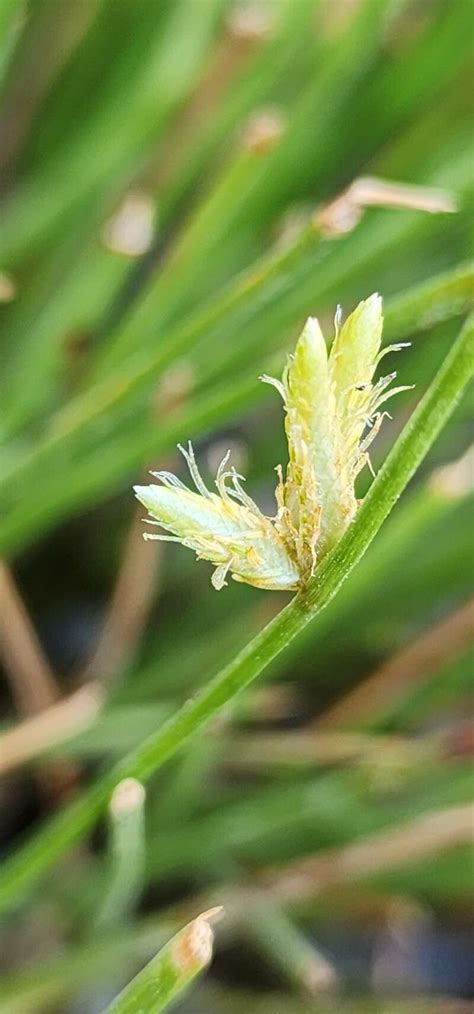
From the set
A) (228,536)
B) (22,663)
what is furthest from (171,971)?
(22,663)

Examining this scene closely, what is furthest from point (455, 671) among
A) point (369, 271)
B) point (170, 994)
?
point (170, 994)

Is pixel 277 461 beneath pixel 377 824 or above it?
above

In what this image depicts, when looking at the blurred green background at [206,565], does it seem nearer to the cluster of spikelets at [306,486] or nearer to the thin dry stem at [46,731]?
the thin dry stem at [46,731]

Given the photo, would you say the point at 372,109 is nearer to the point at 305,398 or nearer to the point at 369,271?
the point at 369,271

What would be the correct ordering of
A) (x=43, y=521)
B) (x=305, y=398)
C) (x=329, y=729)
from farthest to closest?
1. (x=329, y=729)
2. (x=43, y=521)
3. (x=305, y=398)

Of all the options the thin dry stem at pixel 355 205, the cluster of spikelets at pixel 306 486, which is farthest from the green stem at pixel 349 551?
the thin dry stem at pixel 355 205

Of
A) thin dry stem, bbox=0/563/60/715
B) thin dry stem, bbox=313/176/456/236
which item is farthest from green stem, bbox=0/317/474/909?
thin dry stem, bbox=0/563/60/715
